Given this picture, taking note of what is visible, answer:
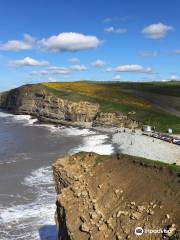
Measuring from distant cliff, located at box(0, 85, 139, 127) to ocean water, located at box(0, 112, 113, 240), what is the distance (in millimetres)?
9826

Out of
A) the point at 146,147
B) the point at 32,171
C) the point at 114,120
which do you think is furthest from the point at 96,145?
the point at 114,120

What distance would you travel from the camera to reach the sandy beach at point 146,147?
62856 mm

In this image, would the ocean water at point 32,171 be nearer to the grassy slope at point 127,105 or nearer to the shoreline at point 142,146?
the shoreline at point 142,146

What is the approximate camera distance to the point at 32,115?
5714 inches

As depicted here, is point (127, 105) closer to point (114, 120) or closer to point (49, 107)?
point (114, 120)

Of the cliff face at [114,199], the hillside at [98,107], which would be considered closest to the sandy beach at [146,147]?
the hillside at [98,107]

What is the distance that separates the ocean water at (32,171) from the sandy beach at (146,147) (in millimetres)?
2643

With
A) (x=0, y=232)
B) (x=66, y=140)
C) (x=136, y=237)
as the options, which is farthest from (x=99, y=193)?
(x=66, y=140)

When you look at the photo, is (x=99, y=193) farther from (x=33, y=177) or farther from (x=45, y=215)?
(x=33, y=177)

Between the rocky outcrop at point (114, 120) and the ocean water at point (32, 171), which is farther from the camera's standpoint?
the rocky outcrop at point (114, 120)

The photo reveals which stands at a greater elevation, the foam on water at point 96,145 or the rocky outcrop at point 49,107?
the rocky outcrop at point 49,107

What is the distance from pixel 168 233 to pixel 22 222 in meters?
20.7

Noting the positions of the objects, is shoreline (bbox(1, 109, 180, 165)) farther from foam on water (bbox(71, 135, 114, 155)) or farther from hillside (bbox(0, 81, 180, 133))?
hillside (bbox(0, 81, 180, 133))

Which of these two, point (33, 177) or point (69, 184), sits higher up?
point (69, 184)
